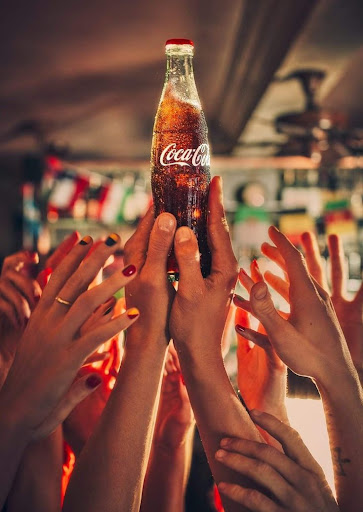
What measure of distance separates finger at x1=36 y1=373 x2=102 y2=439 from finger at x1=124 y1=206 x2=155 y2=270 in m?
0.23

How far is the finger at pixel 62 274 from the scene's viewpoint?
89 centimetres

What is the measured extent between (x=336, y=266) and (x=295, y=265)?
30 cm

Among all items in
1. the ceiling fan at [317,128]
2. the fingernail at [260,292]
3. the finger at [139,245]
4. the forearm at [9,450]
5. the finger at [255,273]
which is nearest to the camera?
the forearm at [9,450]

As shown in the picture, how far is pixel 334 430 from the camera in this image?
35.8 inches

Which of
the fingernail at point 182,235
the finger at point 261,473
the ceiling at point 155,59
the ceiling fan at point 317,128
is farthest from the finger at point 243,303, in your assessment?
the ceiling fan at point 317,128

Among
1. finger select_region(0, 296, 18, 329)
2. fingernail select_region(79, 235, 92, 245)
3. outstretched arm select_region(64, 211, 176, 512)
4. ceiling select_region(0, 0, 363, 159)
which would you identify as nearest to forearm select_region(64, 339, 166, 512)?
outstretched arm select_region(64, 211, 176, 512)

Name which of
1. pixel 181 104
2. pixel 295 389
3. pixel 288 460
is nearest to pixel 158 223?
pixel 181 104

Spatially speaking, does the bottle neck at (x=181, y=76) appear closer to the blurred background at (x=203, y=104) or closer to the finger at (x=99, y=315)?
the finger at (x=99, y=315)

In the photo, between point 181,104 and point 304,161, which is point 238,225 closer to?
point 304,161

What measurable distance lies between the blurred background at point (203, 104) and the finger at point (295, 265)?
165 centimetres

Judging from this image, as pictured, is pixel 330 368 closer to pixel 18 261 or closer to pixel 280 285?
pixel 280 285

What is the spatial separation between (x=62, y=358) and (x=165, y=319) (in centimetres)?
22

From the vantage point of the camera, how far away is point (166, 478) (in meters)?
1.24

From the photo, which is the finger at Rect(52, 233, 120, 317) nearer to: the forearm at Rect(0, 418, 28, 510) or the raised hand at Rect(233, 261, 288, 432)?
the forearm at Rect(0, 418, 28, 510)
